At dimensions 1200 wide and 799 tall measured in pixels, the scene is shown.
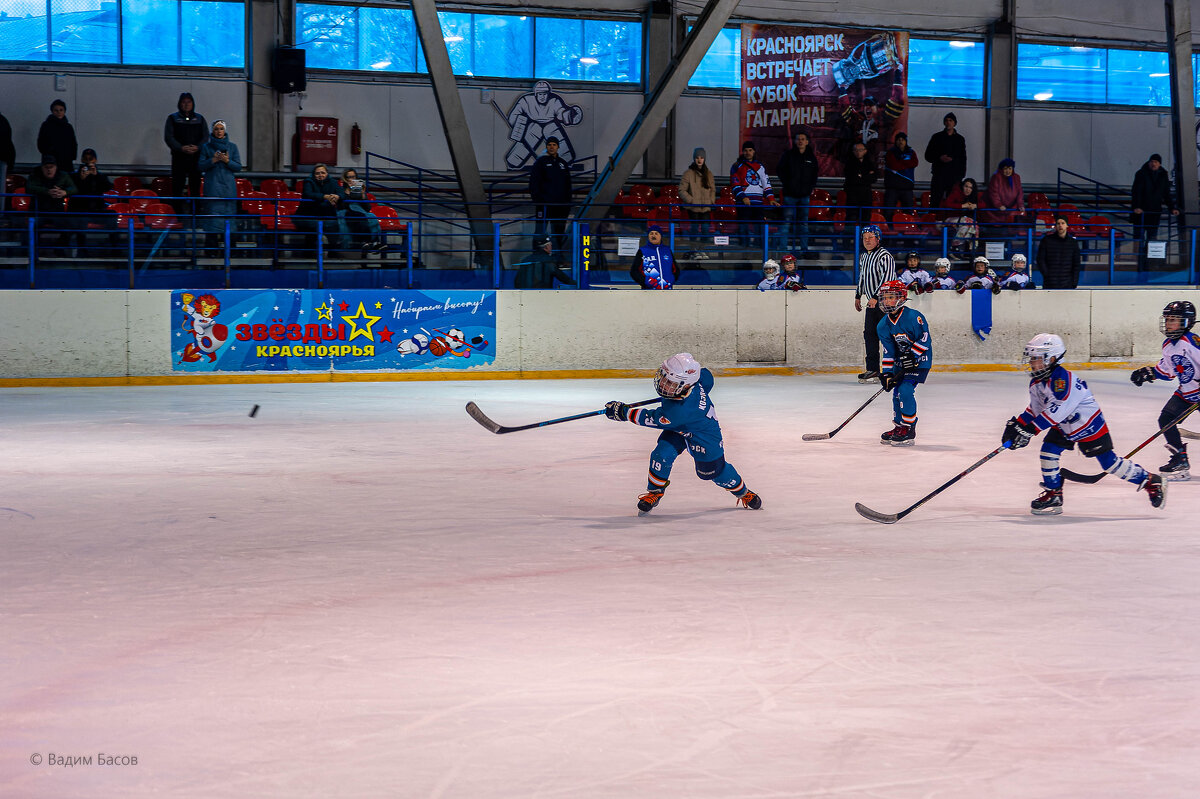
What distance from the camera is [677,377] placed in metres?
6.98

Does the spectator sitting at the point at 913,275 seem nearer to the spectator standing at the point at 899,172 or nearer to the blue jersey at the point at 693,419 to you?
the spectator standing at the point at 899,172

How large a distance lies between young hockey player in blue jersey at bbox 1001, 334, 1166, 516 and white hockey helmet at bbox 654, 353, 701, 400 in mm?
1805

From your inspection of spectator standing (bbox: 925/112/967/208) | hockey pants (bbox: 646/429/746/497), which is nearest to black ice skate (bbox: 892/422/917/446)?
hockey pants (bbox: 646/429/746/497)

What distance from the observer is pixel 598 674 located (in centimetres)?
426

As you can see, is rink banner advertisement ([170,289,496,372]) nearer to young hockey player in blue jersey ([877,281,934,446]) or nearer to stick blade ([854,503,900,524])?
young hockey player in blue jersey ([877,281,934,446])

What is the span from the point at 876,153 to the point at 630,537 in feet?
58.0

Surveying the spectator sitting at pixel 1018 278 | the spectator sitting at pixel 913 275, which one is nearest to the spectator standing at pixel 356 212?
the spectator sitting at pixel 913 275

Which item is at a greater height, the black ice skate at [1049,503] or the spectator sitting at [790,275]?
the spectator sitting at [790,275]

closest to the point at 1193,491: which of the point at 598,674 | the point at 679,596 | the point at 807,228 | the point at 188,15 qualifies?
the point at 679,596

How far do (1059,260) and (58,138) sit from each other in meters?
14.1

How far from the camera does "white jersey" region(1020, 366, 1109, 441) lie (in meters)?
7.19

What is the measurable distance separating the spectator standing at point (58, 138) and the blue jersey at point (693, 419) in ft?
40.7

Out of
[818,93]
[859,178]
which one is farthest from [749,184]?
[818,93]

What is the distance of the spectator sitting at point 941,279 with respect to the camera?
17.5 m
